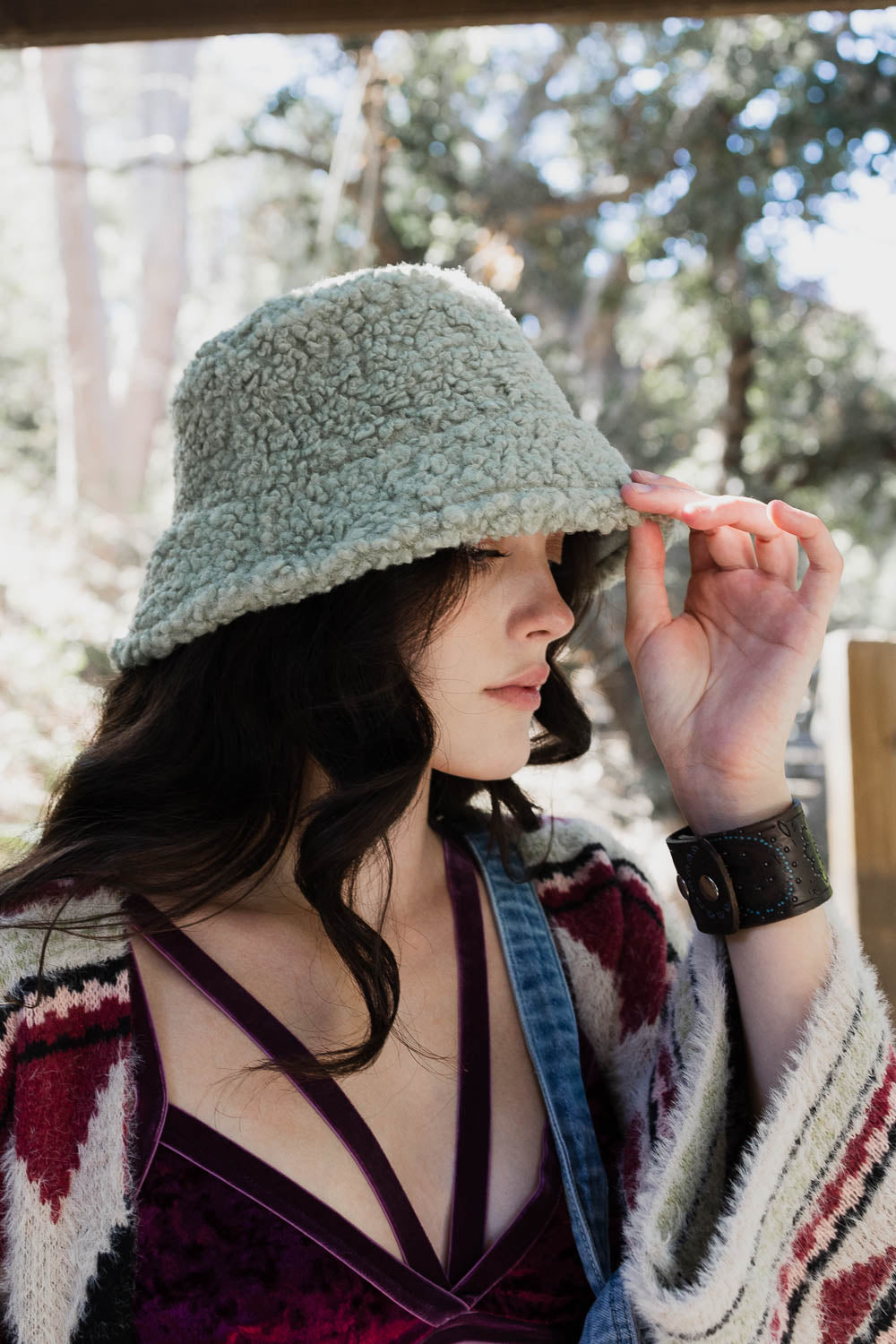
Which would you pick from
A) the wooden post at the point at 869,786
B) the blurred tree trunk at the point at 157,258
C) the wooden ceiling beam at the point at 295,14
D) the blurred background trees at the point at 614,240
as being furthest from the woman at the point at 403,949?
the blurred tree trunk at the point at 157,258

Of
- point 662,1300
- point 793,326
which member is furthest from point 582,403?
point 662,1300

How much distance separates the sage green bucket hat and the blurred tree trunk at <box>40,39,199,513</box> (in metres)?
9.64

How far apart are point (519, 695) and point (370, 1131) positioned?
625 mm

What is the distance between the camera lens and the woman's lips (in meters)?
1.56

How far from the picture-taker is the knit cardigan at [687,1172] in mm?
1231

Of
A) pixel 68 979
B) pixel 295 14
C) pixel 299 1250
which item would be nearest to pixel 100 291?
pixel 295 14

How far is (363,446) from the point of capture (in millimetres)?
1360

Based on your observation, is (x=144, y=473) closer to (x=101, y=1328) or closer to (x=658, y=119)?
(x=658, y=119)

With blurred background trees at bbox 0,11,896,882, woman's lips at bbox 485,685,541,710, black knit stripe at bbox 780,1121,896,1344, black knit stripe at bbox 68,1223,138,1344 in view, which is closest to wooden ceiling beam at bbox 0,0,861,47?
woman's lips at bbox 485,685,541,710

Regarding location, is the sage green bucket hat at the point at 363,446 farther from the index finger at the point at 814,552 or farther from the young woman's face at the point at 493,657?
the index finger at the point at 814,552

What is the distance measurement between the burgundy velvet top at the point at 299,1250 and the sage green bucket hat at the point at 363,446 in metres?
0.51

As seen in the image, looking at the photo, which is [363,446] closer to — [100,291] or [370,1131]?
[370,1131]

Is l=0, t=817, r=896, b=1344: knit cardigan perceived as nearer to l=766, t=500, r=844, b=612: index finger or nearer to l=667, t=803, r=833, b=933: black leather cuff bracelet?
l=667, t=803, r=833, b=933: black leather cuff bracelet

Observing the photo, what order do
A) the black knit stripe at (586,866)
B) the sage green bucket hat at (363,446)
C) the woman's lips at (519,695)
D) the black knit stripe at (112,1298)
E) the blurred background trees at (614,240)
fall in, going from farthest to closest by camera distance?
the blurred background trees at (614,240)
the black knit stripe at (586,866)
the woman's lips at (519,695)
the sage green bucket hat at (363,446)
the black knit stripe at (112,1298)
